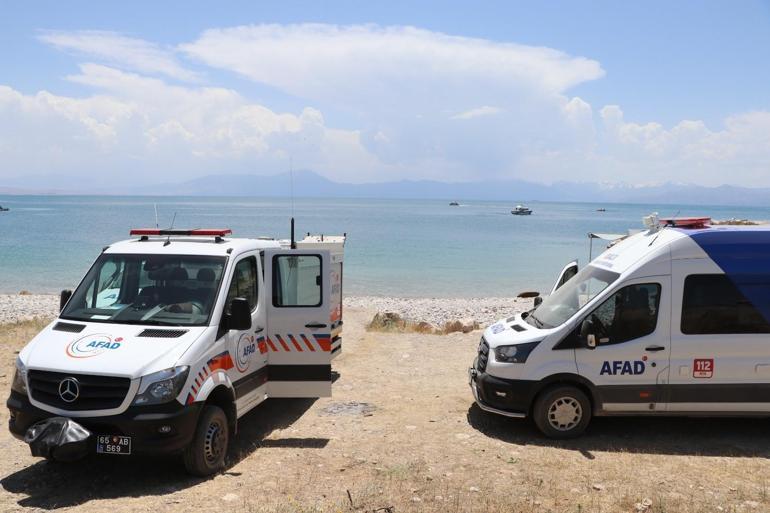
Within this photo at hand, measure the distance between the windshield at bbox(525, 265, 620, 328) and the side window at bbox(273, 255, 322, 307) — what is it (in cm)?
287

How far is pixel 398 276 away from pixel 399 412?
29.8 meters

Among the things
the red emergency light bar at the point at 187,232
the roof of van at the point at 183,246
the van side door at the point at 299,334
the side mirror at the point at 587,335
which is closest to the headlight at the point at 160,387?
the roof of van at the point at 183,246

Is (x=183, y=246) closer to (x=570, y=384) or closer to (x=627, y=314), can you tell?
(x=570, y=384)

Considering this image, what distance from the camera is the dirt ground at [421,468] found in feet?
18.8

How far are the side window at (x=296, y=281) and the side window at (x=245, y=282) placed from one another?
287 mm

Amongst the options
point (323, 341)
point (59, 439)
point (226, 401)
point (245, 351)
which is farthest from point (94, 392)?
point (323, 341)

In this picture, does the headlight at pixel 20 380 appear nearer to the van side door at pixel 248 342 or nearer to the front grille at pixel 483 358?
the van side door at pixel 248 342

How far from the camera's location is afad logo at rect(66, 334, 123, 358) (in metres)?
6.03

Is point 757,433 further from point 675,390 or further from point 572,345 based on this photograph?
point 572,345

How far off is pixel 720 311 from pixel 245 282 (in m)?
5.65

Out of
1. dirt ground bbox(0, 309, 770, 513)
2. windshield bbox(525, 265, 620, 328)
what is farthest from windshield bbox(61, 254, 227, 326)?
windshield bbox(525, 265, 620, 328)

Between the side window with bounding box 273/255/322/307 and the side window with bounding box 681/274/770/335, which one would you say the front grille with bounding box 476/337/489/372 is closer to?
the side window with bounding box 273/255/322/307

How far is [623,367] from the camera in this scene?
7.66 metres

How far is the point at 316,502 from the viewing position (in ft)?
18.7
